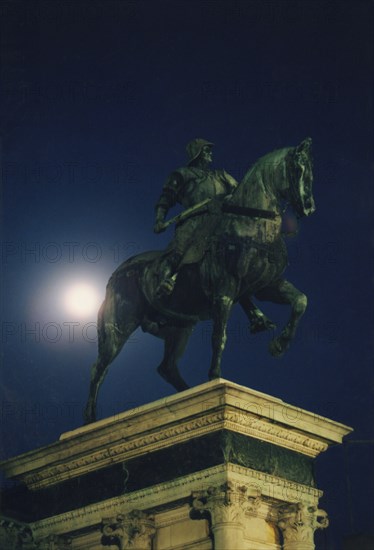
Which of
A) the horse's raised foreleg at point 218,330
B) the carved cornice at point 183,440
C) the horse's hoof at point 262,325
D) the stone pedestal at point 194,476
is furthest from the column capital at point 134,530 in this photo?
the horse's hoof at point 262,325

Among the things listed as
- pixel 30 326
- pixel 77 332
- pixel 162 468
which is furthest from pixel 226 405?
pixel 77 332

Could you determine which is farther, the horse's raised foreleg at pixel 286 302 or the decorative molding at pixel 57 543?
the decorative molding at pixel 57 543

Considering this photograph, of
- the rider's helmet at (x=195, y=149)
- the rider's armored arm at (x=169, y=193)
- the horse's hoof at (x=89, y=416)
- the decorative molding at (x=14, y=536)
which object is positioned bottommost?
the decorative molding at (x=14, y=536)

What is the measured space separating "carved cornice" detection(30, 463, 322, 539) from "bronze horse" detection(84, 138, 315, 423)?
1.79 metres

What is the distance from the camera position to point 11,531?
22.0 m

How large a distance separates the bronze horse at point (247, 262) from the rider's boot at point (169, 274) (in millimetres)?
169

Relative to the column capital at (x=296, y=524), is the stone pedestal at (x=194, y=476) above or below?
above

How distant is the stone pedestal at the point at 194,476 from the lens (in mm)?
19297

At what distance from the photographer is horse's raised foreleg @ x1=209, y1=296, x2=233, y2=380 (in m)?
20.4

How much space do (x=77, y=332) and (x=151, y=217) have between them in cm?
428

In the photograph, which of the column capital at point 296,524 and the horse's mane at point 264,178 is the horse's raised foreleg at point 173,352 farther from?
the column capital at point 296,524

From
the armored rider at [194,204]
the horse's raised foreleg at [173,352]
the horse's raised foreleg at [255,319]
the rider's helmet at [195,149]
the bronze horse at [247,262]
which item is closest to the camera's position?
the bronze horse at [247,262]

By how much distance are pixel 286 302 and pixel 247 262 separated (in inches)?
46.4

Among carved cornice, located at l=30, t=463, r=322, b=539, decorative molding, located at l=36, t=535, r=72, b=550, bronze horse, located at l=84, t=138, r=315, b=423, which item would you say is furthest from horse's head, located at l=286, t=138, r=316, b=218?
decorative molding, located at l=36, t=535, r=72, b=550
